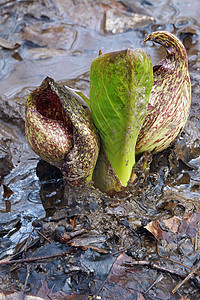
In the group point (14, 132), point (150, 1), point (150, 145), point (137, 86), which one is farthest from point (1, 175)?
point (150, 1)

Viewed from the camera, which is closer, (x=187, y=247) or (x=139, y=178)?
(x=187, y=247)

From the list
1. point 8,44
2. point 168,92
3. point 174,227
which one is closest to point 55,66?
point 8,44

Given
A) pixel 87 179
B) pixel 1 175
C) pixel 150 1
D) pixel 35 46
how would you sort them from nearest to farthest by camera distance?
pixel 87 179 → pixel 1 175 → pixel 35 46 → pixel 150 1

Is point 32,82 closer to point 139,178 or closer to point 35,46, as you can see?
point 35,46

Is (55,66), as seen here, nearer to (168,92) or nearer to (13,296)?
(168,92)

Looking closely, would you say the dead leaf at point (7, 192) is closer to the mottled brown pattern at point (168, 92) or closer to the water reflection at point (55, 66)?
the water reflection at point (55, 66)

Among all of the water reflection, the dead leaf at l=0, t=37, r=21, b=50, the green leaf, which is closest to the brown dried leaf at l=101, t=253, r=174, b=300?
the water reflection
